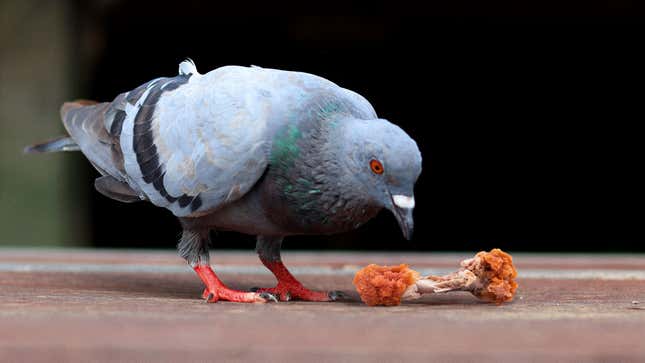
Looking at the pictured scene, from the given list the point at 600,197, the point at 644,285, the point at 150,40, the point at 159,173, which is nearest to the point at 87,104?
the point at 159,173

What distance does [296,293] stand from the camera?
2.82m

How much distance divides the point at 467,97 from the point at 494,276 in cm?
545

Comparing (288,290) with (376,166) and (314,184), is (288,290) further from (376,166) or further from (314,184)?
(376,166)

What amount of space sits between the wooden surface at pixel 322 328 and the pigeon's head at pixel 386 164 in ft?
0.84

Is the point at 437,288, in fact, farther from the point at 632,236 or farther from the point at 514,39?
the point at 632,236

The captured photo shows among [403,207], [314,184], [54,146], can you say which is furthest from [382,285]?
[54,146]

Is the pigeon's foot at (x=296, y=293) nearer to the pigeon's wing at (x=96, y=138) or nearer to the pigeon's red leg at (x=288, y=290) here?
the pigeon's red leg at (x=288, y=290)

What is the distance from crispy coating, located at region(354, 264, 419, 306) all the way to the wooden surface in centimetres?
4

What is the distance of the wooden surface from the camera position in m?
1.37

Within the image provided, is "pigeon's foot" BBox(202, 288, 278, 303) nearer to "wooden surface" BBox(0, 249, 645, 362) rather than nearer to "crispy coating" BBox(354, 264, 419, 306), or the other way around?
"wooden surface" BBox(0, 249, 645, 362)

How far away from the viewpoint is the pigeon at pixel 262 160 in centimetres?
244

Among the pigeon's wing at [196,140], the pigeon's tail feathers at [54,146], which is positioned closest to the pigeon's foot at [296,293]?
the pigeon's wing at [196,140]

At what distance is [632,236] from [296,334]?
7.00 metres

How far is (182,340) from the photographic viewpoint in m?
1.44
